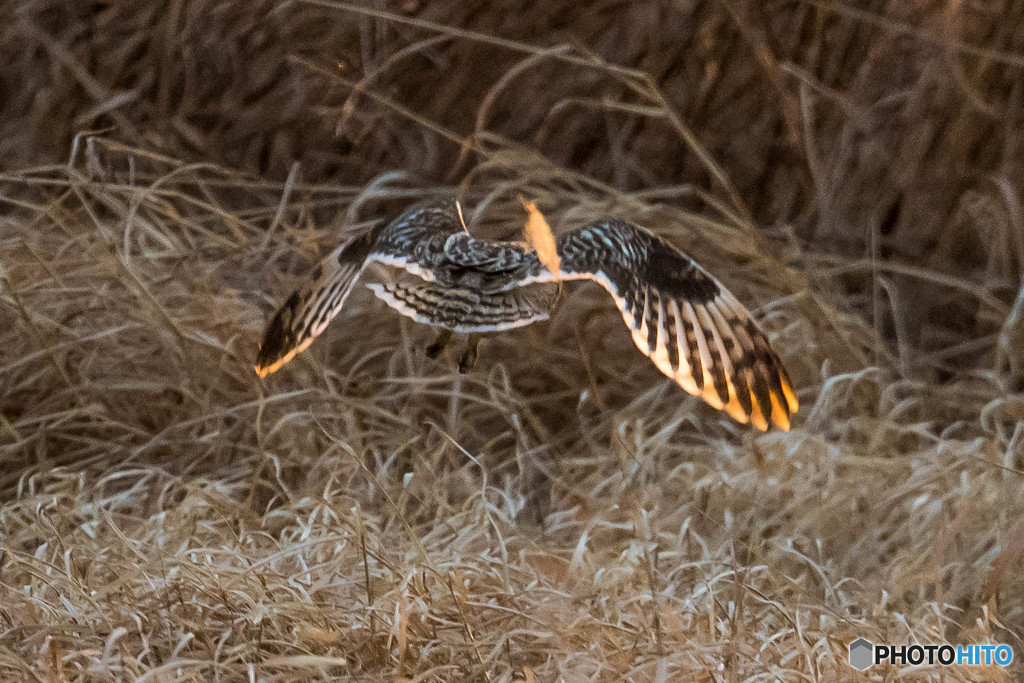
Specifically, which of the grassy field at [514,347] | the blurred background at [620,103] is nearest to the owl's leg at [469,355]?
the grassy field at [514,347]

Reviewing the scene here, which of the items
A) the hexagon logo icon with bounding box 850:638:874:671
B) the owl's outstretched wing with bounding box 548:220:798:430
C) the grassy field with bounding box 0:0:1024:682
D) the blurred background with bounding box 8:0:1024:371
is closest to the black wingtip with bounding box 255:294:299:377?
the grassy field with bounding box 0:0:1024:682

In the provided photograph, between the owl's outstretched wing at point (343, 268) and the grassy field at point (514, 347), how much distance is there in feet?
0.59

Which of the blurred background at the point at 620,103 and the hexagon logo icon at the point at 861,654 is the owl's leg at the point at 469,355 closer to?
the hexagon logo icon at the point at 861,654

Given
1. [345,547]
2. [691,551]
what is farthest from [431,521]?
[691,551]

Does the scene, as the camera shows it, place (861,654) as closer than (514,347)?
Yes

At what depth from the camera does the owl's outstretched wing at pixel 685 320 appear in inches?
Result: 36.9

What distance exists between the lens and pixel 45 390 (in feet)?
4.78

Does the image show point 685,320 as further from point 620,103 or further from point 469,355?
point 620,103

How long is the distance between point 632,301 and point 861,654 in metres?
0.44

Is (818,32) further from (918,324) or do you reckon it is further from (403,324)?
(403,324)

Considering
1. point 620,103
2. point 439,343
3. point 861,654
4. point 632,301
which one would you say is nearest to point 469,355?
point 439,343

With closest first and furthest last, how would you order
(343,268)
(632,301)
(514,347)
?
(632,301)
(343,268)
(514,347)
